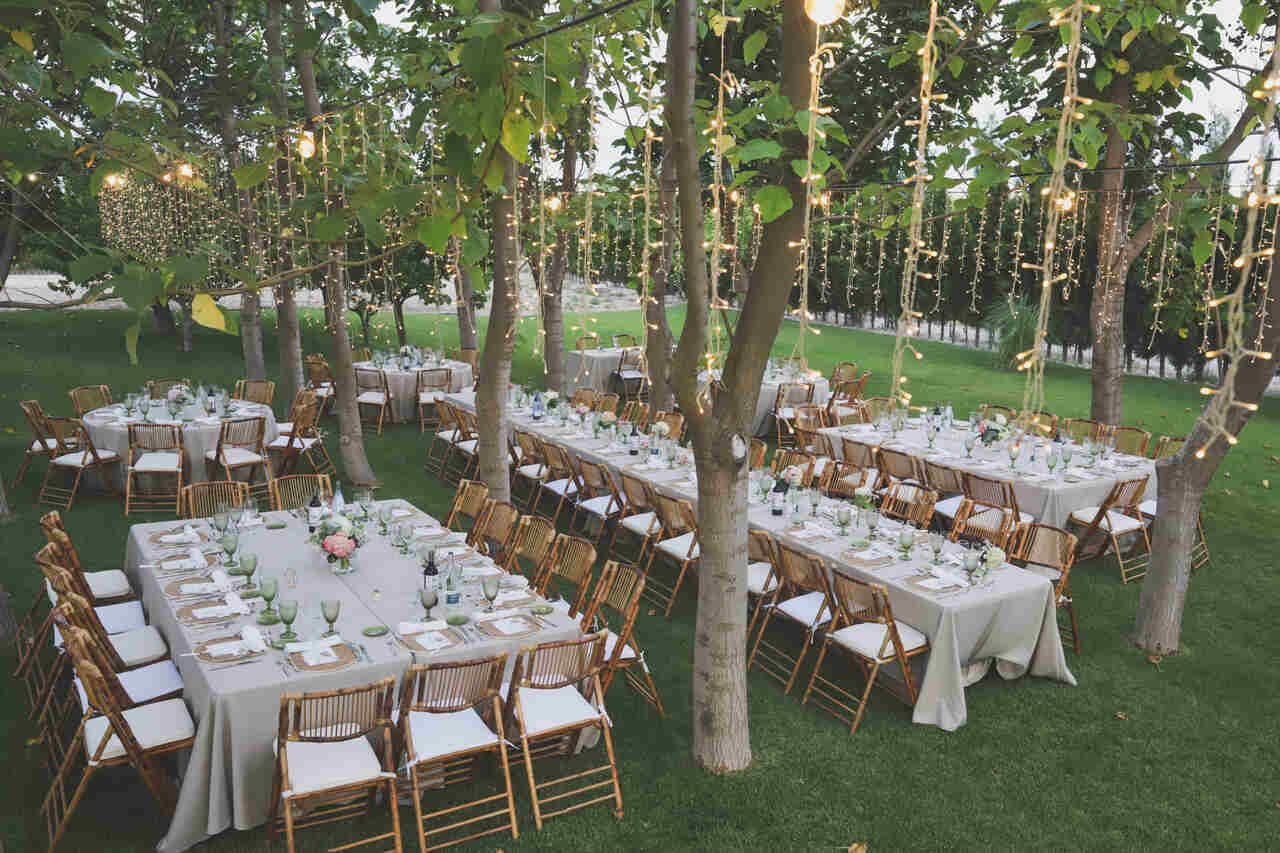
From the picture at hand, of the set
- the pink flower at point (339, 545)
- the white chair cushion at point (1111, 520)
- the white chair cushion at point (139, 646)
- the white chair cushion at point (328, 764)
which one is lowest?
the white chair cushion at point (328, 764)

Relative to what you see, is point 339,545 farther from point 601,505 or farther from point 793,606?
point 601,505

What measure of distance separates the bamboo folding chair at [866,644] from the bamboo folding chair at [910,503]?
1961 mm

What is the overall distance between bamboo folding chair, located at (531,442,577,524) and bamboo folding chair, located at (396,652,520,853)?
4.36 meters

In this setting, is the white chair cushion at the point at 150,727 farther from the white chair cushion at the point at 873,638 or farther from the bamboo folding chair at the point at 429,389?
the bamboo folding chair at the point at 429,389

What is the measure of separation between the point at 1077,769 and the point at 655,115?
4127mm

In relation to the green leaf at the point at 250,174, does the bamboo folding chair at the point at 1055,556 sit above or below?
below

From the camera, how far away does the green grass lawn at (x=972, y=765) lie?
4.29 meters

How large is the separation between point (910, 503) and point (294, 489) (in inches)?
211

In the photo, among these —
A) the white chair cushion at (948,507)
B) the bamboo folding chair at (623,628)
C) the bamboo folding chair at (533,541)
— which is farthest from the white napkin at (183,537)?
the white chair cushion at (948,507)

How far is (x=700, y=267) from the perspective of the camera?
13.2ft

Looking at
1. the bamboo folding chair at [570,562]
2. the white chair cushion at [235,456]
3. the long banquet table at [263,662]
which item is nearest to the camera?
the long banquet table at [263,662]

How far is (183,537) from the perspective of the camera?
593 cm

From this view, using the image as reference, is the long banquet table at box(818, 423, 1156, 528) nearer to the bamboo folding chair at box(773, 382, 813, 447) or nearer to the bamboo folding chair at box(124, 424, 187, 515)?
the bamboo folding chair at box(773, 382, 813, 447)

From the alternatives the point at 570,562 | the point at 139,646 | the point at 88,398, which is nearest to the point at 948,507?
the point at 570,562
